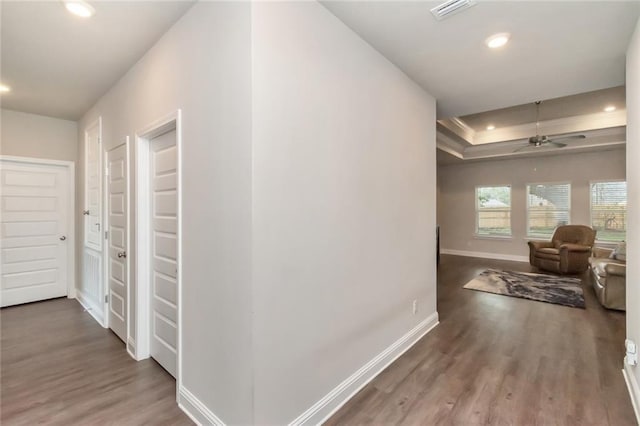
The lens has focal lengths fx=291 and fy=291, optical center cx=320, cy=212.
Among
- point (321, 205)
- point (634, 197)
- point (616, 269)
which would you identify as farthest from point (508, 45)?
point (616, 269)

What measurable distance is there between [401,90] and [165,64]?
2073 mm

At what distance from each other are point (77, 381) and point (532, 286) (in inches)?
249

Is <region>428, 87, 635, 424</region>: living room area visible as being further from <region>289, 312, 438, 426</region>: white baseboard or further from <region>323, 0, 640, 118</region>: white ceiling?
<region>323, 0, 640, 118</region>: white ceiling

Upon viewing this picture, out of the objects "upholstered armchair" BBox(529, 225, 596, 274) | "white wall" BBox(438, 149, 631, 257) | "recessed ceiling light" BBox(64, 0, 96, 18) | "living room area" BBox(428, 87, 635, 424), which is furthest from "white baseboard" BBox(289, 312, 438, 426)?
"white wall" BBox(438, 149, 631, 257)

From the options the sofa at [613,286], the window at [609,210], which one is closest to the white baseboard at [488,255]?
the window at [609,210]

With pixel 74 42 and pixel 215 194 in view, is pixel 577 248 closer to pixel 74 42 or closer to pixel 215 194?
pixel 215 194

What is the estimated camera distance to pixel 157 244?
8.34 feet

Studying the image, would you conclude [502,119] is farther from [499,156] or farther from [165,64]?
[165,64]

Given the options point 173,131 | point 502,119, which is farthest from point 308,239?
point 502,119

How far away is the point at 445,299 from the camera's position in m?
4.47

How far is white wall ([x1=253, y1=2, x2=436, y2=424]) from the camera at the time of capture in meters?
1.61

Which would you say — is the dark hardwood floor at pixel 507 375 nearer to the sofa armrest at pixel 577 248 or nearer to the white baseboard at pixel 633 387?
the white baseboard at pixel 633 387

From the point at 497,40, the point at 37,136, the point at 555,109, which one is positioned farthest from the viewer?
the point at 555,109

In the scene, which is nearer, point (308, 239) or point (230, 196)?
point (230, 196)
